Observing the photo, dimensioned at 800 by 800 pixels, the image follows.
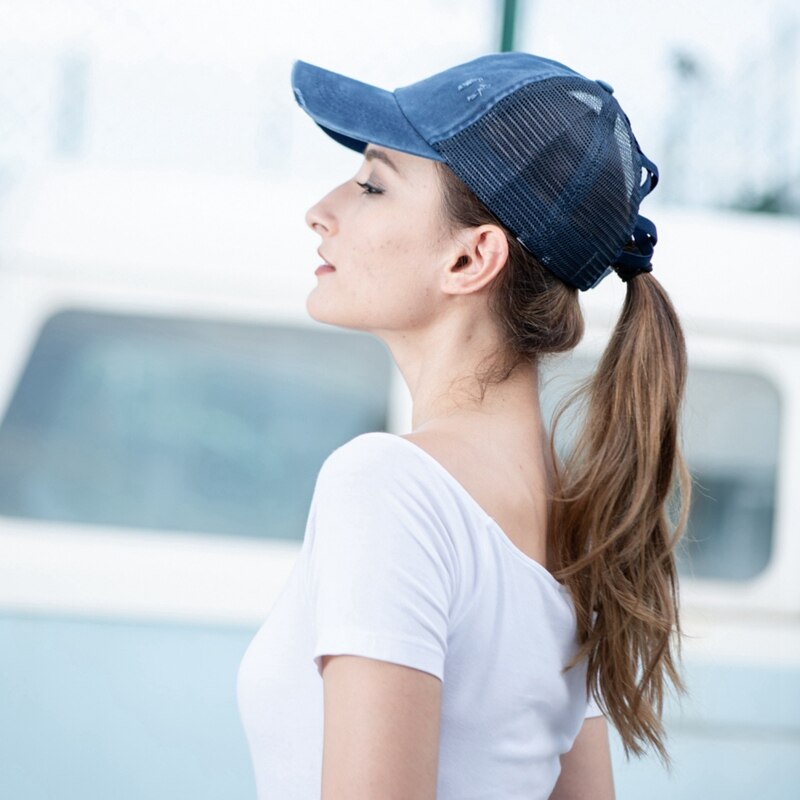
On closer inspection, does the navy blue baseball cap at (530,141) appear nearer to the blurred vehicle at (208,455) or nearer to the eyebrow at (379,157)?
the eyebrow at (379,157)

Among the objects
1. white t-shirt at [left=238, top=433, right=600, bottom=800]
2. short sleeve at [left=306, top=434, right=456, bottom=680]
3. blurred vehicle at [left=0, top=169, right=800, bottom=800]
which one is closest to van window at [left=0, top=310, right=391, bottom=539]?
blurred vehicle at [left=0, top=169, right=800, bottom=800]

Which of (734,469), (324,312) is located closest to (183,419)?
A: (734,469)

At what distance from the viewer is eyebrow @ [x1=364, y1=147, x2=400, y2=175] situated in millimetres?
1317

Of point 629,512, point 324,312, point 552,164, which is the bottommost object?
point 629,512

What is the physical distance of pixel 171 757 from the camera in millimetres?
2951

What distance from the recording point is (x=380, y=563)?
99 cm

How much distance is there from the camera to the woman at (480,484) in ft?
3.27

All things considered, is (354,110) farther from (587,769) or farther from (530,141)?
(587,769)

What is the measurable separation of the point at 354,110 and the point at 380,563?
583mm

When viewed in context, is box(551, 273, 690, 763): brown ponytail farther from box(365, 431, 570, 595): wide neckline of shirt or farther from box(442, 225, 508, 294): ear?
box(442, 225, 508, 294): ear

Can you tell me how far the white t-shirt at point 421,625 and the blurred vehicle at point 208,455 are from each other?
1921 millimetres

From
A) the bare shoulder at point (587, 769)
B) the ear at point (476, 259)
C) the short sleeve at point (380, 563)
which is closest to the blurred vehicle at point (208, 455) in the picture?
the bare shoulder at point (587, 769)

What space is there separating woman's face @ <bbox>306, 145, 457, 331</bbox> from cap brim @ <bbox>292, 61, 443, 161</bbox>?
3cm

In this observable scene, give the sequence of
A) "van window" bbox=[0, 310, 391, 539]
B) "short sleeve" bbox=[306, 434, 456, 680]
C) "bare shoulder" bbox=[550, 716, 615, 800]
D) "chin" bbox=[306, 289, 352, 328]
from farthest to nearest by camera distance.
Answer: "van window" bbox=[0, 310, 391, 539] → "bare shoulder" bbox=[550, 716, 615, 800] → "chin" bbox=[306, 289, 352, 328] → "short sleeve" bbox=[306, 434, 456, 680]
